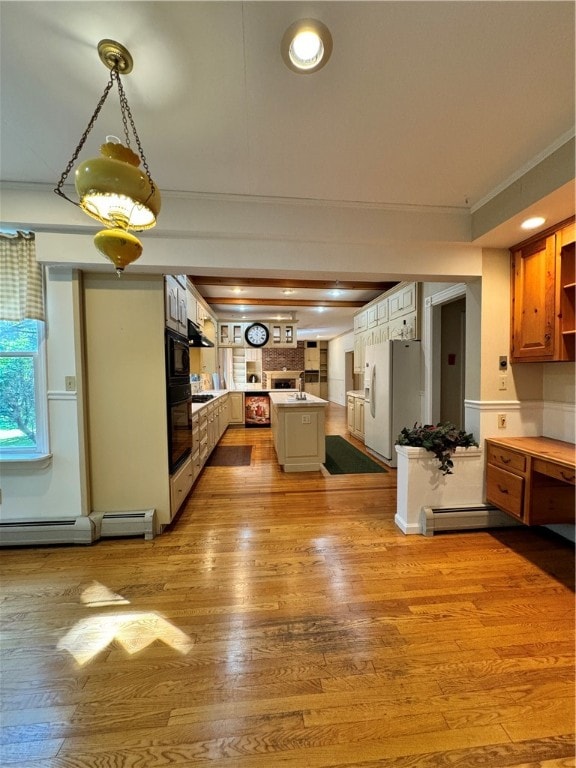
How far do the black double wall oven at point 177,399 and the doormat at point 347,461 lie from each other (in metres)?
2.00

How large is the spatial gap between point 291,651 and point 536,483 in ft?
6.55

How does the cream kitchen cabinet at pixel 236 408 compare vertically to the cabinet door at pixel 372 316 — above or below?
below

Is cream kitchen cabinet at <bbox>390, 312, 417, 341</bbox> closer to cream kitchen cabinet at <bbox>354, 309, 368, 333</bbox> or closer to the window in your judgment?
cream kitchen cabinet at <bbox>354, 309, 368, 333</bbox>

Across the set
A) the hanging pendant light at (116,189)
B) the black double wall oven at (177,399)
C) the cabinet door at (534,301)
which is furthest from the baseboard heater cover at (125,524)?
the cabinet door at (534,301)

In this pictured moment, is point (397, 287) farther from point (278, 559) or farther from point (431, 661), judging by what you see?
point (431, 661)

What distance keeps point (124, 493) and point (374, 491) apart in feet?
8.23

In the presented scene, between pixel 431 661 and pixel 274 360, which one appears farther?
pixel 274 360

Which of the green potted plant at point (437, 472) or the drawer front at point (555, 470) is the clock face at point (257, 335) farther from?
the drawer front at point (555, 470)

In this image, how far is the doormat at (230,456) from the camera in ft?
14.7

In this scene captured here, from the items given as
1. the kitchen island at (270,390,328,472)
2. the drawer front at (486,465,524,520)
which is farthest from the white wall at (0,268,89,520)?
the drawer front at (486,465,524,520)

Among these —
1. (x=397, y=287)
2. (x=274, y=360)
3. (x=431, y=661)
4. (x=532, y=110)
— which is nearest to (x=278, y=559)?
(x=431, y=661)

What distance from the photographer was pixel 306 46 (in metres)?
1.19

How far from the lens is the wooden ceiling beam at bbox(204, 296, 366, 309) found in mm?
5691

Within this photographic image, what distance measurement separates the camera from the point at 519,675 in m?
1.38
